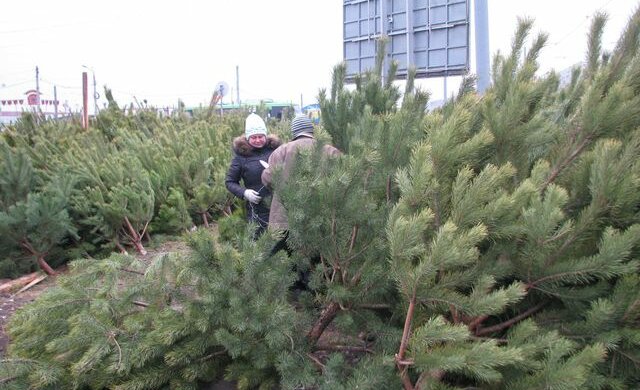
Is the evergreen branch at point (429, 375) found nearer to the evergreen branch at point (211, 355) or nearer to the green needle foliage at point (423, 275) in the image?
the green needle foliage at point (423, 275)

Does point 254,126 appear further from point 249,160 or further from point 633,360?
point 633,360

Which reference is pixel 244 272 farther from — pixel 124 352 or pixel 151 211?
pixel 151 211

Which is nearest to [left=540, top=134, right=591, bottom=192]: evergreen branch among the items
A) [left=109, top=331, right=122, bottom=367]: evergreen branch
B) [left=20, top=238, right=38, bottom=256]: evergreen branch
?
[left=109, top=331, right=122, bottom=367]: evergreen branch

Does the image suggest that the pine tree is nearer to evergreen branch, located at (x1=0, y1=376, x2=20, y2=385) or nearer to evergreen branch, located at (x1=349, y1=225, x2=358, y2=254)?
evergreen branch, located at (x1=0, y1=376, x2=20, y2=385)

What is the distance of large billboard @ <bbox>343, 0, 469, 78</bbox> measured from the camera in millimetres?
5883

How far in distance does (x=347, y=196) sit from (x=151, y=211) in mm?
4257

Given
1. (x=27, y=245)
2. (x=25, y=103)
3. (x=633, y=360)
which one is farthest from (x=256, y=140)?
(x=25, y=103)

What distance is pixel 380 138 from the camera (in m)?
2.43

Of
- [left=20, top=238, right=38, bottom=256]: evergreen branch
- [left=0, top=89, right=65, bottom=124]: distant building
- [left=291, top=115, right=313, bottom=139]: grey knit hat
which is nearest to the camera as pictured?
[left=291, top=115, right=313, bottom=139]: grey knit hat

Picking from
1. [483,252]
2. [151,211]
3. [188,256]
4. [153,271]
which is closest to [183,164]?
[151,211]

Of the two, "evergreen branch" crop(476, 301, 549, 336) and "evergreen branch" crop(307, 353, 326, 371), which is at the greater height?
"evergreen branch" crop(476, 301, 549, 336)

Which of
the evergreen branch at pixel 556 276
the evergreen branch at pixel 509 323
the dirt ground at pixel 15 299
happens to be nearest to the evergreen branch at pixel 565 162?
the evergreen branch at pixel 556 276

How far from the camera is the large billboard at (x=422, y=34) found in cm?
588

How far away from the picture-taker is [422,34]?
609 centimetres
